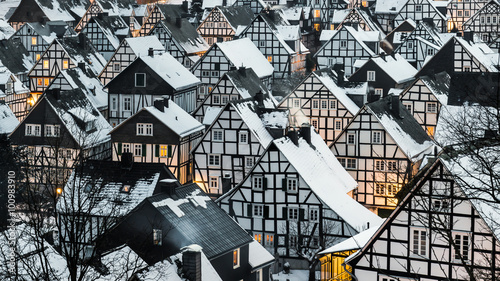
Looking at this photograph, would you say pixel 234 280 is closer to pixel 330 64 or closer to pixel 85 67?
pixel 85 67

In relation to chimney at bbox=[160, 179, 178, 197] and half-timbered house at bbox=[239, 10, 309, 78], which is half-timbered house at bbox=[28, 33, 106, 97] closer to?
half-timbered house at bbox=[239, 10, 309, 78]

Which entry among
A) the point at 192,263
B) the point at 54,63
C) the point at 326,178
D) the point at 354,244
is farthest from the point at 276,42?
the point at 192,263

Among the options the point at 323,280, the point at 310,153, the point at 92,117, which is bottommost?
the point at 323,280

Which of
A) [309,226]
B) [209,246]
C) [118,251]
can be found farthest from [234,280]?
[309,226]

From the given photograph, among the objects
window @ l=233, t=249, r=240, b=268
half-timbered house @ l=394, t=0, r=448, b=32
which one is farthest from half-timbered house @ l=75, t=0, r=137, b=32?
window @ l=233, t=249, r=240, b=268

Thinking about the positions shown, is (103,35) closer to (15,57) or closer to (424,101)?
(15,57)

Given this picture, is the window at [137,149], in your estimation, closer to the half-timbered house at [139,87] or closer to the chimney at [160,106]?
the chimney at [160,106]
